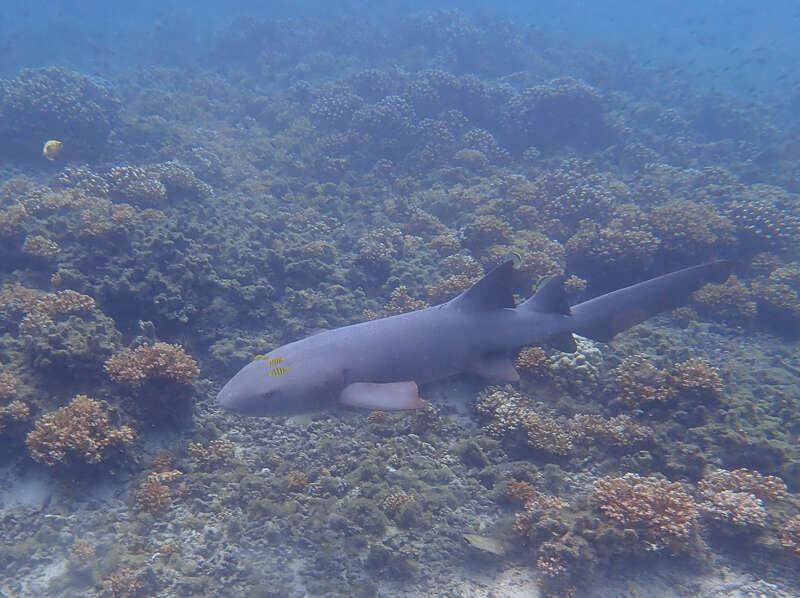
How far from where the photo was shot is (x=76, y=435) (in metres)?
4.12

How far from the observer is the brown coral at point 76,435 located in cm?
406

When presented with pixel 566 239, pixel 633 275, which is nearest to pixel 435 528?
pixel 633 275

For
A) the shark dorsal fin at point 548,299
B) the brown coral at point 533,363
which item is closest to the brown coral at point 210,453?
the brown coral at point 533,363

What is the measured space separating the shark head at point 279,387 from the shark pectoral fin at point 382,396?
26 centimetres

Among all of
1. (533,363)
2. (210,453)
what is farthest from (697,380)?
(210,453)

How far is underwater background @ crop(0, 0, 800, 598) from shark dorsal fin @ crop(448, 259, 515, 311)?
103cm

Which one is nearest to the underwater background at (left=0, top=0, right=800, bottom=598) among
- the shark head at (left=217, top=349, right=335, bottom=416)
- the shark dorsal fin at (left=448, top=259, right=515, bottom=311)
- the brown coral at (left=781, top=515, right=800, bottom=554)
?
the brown coral at (left=781, top=515, right=800, bottom=554)

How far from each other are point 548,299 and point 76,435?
563cm

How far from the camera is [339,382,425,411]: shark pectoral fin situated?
13.7 ft

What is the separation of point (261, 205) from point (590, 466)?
9645mm

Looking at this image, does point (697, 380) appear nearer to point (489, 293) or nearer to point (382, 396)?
point (489, 293)

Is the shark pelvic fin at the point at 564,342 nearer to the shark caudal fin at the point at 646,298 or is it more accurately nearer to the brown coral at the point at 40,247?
the shark caudal fin at the point at 646,298

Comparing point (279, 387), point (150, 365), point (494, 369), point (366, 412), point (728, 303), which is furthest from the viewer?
point (728, 303)

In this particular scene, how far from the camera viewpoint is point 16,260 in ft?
21.2
